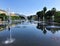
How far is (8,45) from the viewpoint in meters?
9.00

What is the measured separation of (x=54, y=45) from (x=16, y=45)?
2.42 metres

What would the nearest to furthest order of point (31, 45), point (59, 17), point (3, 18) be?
point (31, 45), point (59, 17), point (3, 18)

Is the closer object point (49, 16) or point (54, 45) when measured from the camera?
point (54, 45)

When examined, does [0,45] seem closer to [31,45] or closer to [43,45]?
[31,45]

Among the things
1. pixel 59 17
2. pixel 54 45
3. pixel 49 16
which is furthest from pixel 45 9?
pixel 54 45

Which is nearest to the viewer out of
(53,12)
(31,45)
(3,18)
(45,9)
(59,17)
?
(31,45)

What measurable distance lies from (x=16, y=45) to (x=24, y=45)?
0.51 m

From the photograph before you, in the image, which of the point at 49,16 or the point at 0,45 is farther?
the point at 49,16

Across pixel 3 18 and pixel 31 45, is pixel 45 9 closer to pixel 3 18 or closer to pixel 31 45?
pixel 3 18

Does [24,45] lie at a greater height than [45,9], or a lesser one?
lesser

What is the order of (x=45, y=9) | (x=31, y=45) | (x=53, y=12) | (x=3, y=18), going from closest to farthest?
1. (x=31, y=45)
2. (x=53, y=12)
3. (x=3, y=18)
4. (x=45, y=9)

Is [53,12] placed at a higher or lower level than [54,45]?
higher

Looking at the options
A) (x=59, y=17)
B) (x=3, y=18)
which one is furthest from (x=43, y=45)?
(x=3, y=18)

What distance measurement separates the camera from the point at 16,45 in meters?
8.92
